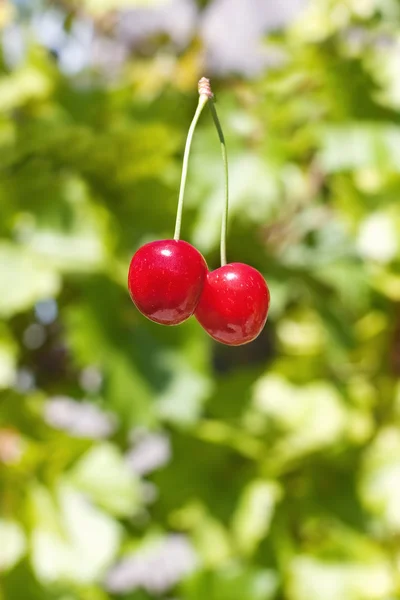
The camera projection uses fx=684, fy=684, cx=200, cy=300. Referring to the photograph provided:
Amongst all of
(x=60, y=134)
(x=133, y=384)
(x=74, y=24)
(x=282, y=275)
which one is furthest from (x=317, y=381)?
(x=74, y=24)

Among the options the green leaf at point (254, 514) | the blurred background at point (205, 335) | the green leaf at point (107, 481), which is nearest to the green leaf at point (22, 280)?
the blurred background at point (205, 335)

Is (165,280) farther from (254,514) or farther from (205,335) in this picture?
(254,514)

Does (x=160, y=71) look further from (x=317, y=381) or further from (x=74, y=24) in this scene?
(x=317, y=381)

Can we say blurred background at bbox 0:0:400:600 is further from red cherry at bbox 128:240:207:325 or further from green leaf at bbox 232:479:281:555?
red cherry at bbox 128:240:207:325

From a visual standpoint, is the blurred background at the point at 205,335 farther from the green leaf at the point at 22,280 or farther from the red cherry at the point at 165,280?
the red cherry at the point at 165,280

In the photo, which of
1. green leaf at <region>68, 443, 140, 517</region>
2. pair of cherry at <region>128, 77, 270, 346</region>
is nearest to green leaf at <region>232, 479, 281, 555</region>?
green leaf at <region>68, 443, 140, 517</region>

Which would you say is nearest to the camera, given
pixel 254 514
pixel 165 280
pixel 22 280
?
pixel 165 280

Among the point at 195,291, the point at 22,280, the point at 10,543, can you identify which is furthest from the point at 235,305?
the point at 10,543
